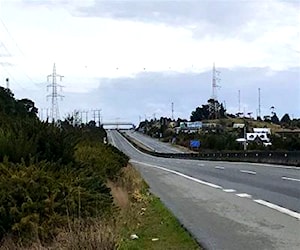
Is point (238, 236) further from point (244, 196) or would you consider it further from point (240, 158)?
point (240, 158)

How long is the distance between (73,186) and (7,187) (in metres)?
1.14

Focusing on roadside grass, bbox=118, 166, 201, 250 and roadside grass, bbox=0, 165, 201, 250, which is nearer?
roadside grass, bbox=0, 165, 201, 250

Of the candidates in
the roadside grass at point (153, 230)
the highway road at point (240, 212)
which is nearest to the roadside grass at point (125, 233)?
the roadside grass at point (153, 230)

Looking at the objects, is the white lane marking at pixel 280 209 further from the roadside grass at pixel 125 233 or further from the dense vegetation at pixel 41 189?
the dense vegetation at pixel 41 189

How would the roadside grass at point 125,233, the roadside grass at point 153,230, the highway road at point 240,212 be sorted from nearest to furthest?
the roadside grass at point 125,233
the roadside grass at point 153,230
the highway road at point 240,212

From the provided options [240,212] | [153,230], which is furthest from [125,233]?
[240,212]

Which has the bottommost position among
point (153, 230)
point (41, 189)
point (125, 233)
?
point (153, 230)

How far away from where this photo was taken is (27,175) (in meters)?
10.1

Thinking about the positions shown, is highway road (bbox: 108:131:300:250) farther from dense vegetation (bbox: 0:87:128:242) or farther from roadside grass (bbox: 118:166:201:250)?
dense vegetation (bbox: 0:87:128:242)

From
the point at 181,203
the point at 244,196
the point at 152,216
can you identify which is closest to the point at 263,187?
the point at 244,196

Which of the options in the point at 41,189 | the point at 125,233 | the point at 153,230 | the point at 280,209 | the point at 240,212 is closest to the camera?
the point at 41,189

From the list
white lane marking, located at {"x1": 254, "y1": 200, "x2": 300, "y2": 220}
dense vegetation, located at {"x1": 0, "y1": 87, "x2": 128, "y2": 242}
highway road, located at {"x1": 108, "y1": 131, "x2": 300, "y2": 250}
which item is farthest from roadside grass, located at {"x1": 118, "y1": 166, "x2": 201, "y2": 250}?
white lane marking, located at {"x1": 254, "y1": 200, "x2": 300, "y2": 220}

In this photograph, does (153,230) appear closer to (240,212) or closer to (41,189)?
(41,189)

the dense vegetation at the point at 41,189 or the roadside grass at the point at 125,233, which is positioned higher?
the dense vegetation at the point at 41,189
